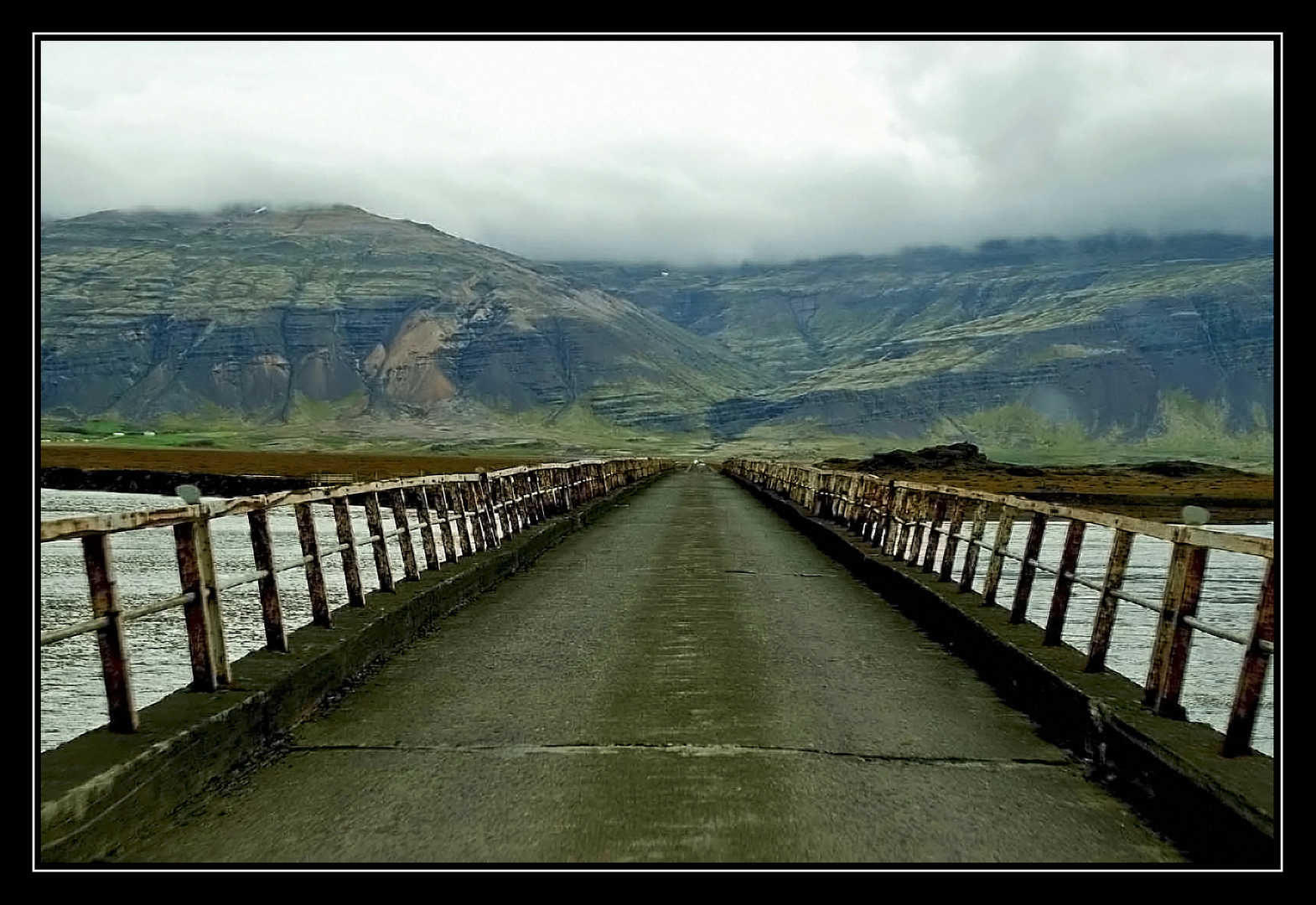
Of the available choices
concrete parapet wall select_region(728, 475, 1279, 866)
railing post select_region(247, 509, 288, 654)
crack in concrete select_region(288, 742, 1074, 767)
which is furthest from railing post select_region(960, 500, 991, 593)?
railing post select_region(247, 509, 288, 654)

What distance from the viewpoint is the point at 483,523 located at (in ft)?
63.1

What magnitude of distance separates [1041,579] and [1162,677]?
2011 centimetres

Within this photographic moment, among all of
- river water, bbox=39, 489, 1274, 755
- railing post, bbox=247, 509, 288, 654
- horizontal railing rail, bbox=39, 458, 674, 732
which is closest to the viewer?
horizontal railing rail, bbox=39, 458, 674, 732

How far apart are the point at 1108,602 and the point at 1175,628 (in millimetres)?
1416

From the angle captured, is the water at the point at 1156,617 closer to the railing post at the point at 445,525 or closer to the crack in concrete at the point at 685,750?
the crack in concrete at the point at 685,750

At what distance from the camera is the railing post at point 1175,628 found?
691 centimetres

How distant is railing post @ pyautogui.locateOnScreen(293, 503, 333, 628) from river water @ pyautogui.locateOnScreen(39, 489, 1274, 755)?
1603mm

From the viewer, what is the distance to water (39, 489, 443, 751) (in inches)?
460

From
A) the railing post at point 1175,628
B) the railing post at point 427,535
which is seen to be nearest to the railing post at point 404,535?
the railing post at point 427,535

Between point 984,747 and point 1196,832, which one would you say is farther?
point 984,747

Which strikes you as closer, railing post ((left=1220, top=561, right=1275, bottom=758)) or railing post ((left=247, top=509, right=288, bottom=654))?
railing post ((left=1220, top=561, right=1275, bottom=758))

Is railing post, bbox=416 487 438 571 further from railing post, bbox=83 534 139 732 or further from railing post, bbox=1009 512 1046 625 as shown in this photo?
railing post, bbox=83 534 139 732
